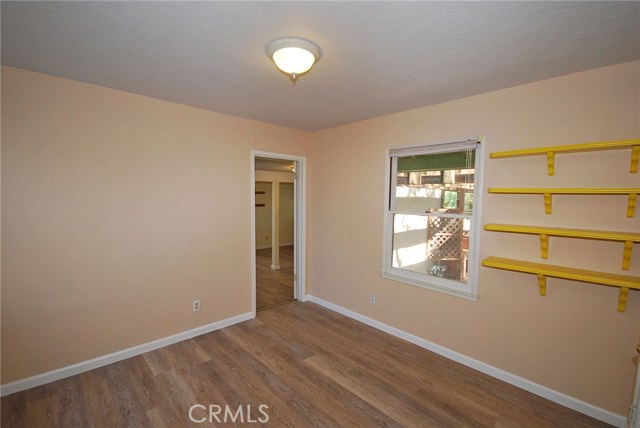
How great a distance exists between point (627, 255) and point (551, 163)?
759mm

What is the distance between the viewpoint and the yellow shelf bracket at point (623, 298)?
5.87 feet

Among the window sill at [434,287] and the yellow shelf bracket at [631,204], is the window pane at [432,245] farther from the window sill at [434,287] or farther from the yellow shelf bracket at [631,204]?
the yellow shelf bracket at [631,204]

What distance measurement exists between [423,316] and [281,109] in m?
2.71

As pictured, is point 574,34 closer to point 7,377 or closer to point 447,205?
point 447,205

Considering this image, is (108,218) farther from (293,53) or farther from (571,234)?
(571,234)

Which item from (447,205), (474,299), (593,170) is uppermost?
(593,170)

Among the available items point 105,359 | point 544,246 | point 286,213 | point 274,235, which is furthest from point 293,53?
point 286,213

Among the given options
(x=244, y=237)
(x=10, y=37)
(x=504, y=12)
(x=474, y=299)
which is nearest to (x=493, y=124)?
(x=504, y=12)

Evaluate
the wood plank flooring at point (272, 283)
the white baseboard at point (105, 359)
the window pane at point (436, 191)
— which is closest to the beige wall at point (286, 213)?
the wood plank flooring at point (272, 283)

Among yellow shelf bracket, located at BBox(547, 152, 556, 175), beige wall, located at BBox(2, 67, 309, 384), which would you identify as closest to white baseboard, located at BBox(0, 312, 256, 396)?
beige wall, located at BBox(2, 67, 309, 384)

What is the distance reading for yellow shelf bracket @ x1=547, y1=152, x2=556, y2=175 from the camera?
203 centimetres

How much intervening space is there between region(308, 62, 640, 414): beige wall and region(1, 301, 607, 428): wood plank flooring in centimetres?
31

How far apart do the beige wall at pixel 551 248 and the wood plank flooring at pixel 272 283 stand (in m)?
1.81

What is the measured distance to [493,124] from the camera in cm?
237
